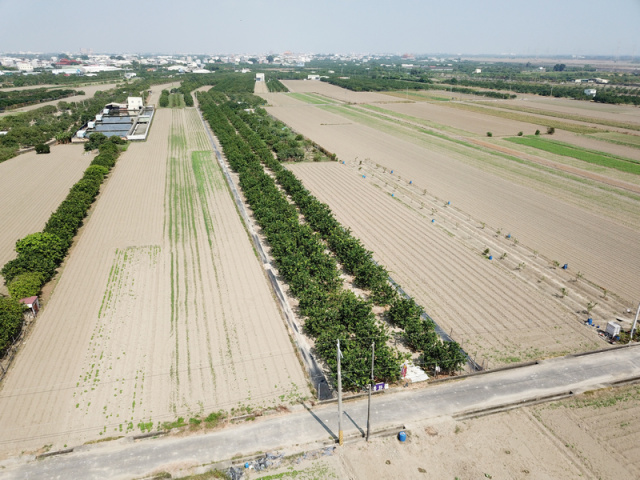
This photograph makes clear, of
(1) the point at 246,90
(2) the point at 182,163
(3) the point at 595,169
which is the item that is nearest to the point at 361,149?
(2) the point at 182,163

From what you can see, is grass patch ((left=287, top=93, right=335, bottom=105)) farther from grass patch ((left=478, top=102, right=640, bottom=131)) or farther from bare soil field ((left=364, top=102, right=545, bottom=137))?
grass patch ((left=478, top=102, right=640, bottom=131))

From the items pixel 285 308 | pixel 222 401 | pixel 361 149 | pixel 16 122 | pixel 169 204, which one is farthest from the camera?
pixel 16 122

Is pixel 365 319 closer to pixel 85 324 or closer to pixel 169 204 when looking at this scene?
pixel 85 324

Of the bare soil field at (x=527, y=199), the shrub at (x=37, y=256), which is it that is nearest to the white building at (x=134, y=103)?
the bare soil field at (x=527, y=199)

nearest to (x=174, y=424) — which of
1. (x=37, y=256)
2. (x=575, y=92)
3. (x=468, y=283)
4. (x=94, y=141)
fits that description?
(x=37, y=256)

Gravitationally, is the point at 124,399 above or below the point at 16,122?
below

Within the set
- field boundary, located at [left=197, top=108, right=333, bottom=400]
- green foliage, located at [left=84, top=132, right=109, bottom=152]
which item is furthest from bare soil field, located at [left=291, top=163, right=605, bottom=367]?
green foliage, located at [left=84, top=132, right=109, bottom=152]
